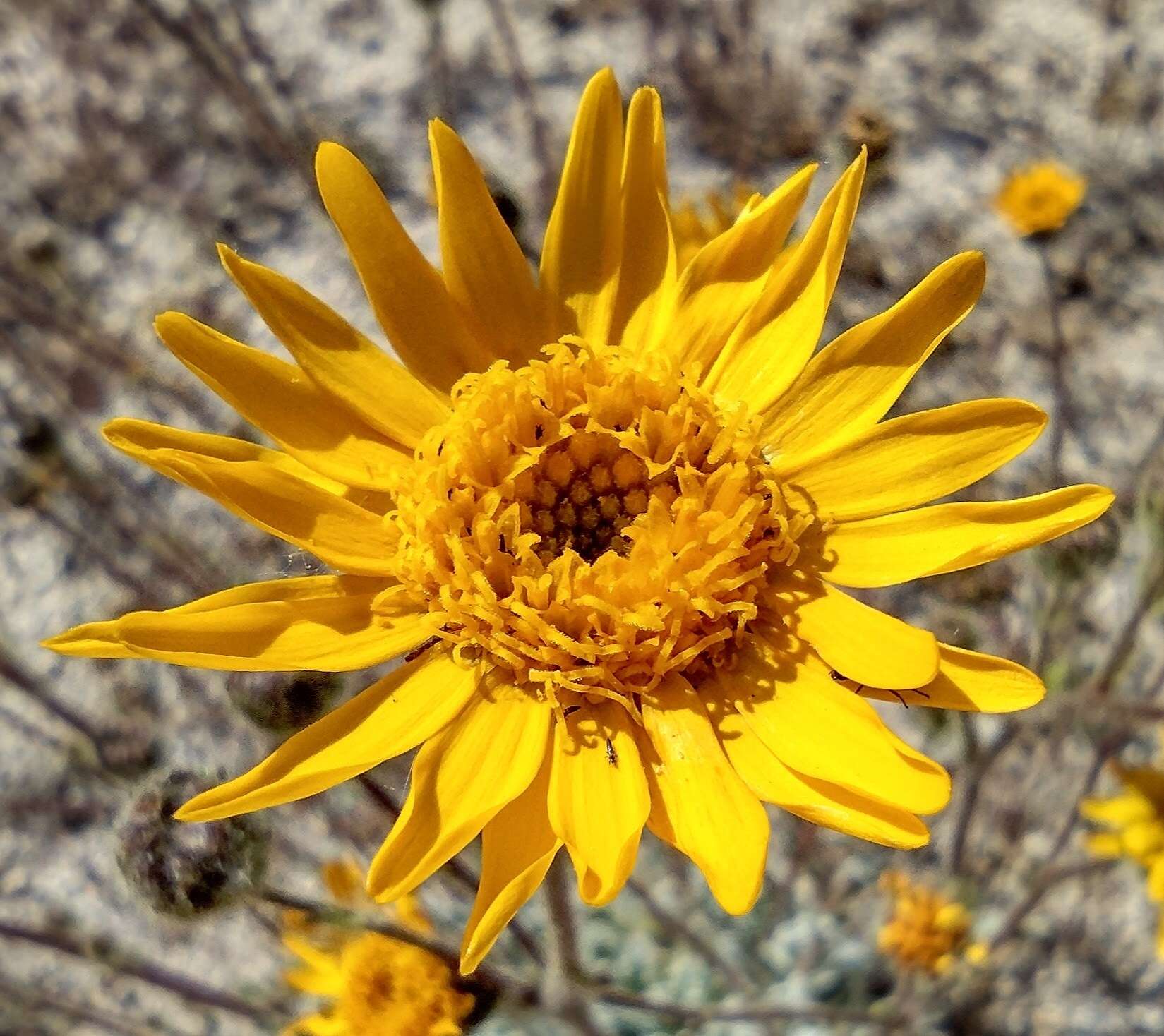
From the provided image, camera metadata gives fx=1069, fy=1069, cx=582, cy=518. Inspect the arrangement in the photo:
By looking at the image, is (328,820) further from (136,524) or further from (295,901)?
(295,901)

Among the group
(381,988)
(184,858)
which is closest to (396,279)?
(184,858)

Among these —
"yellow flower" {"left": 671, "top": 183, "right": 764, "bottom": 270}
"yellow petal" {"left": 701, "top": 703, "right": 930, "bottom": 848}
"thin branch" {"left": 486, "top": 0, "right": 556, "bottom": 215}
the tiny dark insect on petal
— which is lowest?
"yellow petal" {"left": 701, "top": 703, "right": 930, "bottom": 848}

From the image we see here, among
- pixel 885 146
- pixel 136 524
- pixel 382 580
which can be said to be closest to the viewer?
pixel 382 580

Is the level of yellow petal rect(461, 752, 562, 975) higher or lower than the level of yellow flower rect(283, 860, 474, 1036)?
higher

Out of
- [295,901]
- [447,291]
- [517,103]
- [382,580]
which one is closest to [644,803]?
[382,580]

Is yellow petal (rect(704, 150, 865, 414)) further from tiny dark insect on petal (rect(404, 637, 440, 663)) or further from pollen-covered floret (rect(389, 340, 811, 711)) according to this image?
tiny dark insect on petal (rect(404, 637, 440, 663))

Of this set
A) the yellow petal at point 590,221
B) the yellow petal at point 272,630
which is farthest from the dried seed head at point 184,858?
the yellow petal at point 590,221

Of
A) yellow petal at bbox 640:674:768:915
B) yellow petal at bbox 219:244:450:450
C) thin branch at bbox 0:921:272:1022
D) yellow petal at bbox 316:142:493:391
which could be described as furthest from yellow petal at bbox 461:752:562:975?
thin branch at bbox 0:921:272:1022
